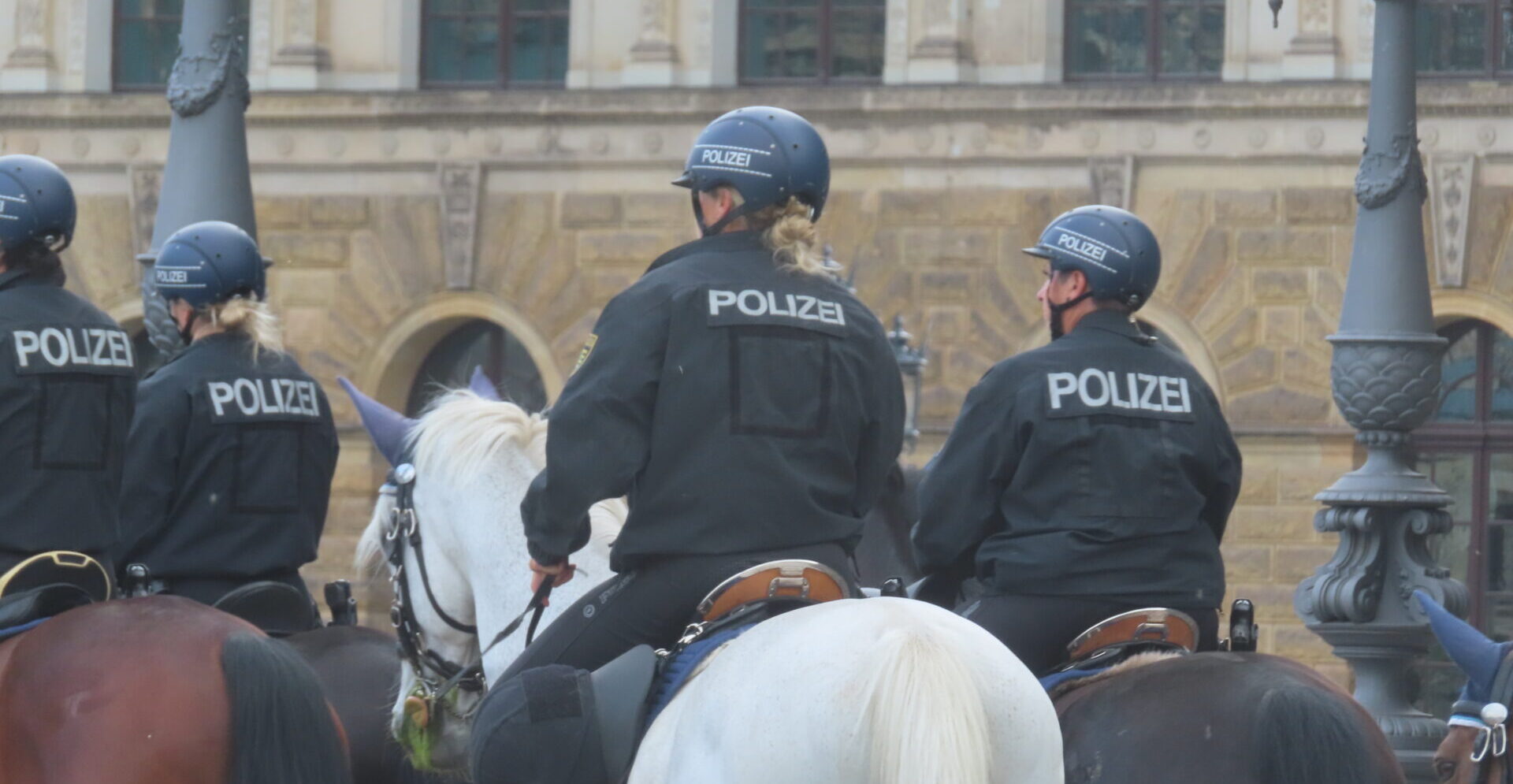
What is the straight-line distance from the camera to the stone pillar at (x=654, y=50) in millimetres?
22609

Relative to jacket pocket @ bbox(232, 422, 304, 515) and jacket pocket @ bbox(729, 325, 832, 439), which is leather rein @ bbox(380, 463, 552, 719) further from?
jacket pocket @ bbox(729, 325, 832, 439)

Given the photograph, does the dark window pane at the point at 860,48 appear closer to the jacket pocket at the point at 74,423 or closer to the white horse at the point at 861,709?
the jacket pocket at the point at 74,423

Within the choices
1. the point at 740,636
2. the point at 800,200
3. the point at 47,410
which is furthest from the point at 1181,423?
the point at 47,410

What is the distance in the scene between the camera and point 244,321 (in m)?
7.84

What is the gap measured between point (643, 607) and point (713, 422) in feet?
1.28

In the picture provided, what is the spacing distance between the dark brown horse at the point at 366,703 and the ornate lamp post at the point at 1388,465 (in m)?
5.24

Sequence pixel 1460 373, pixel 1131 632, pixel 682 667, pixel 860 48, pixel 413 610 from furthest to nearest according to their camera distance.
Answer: pixel 860 48 → pixel 1460 373 → pixel 413 610 → pixel 1131 632 → pixel 682 667

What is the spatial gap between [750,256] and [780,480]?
480 mm

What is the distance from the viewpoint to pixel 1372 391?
37.2ft

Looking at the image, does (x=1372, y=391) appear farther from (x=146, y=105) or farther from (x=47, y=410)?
(x=146, y=105)

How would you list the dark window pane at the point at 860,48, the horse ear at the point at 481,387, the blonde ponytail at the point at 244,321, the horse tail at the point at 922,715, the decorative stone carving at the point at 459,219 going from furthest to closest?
the decorative stone carving at the point at 459,219, the dark window pane at the point at 860,48, the blonde ponytail at the point at 244,321, the horse ear at the point at 481,387, the horse tail at the point at 922,715

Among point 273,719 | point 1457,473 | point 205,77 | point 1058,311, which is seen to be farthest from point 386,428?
point 1457,473

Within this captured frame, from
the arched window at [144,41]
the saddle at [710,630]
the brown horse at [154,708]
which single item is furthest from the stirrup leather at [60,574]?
the arched window at [144,41]

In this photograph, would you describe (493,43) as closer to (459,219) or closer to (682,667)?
(459,219)
